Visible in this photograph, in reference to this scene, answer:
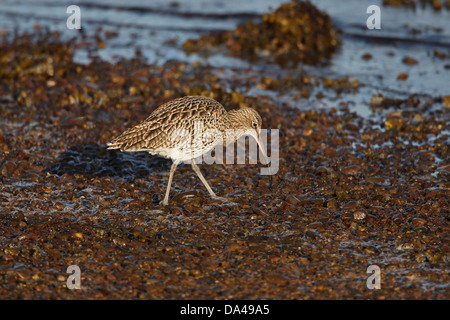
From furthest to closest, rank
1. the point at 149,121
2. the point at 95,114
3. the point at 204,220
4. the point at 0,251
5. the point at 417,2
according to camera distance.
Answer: the point at 417,2, the point at 95,114, the point at 149,121, the point at 204,220, the point at 0,251

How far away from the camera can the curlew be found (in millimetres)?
8172

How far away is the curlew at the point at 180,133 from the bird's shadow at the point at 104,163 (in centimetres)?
95

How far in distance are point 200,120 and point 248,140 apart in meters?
2.33

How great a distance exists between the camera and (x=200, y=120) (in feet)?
27.2

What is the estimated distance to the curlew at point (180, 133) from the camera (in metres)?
8.17

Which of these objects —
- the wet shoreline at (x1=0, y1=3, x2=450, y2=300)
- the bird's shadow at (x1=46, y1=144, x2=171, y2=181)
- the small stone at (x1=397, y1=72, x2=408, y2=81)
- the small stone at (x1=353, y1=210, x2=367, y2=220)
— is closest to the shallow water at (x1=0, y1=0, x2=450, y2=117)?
the small stone at (x1=397, y1=72, x2=408, y2=81)

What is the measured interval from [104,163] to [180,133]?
1894mm

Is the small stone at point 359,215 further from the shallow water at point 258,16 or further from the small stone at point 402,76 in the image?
the small stone at point 402,76

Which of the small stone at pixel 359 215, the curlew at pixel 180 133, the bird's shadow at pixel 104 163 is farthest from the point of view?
the bird's shadow at pixel 104 163

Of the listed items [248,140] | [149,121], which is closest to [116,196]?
[149,121]

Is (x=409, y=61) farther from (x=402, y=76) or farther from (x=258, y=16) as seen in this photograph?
(x=258, y=16)

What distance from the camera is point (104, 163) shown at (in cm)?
944

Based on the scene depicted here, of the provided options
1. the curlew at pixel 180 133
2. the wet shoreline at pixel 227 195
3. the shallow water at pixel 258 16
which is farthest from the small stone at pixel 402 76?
the curlew at pixel 180 133

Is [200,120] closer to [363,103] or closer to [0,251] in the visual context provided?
[0,251]
